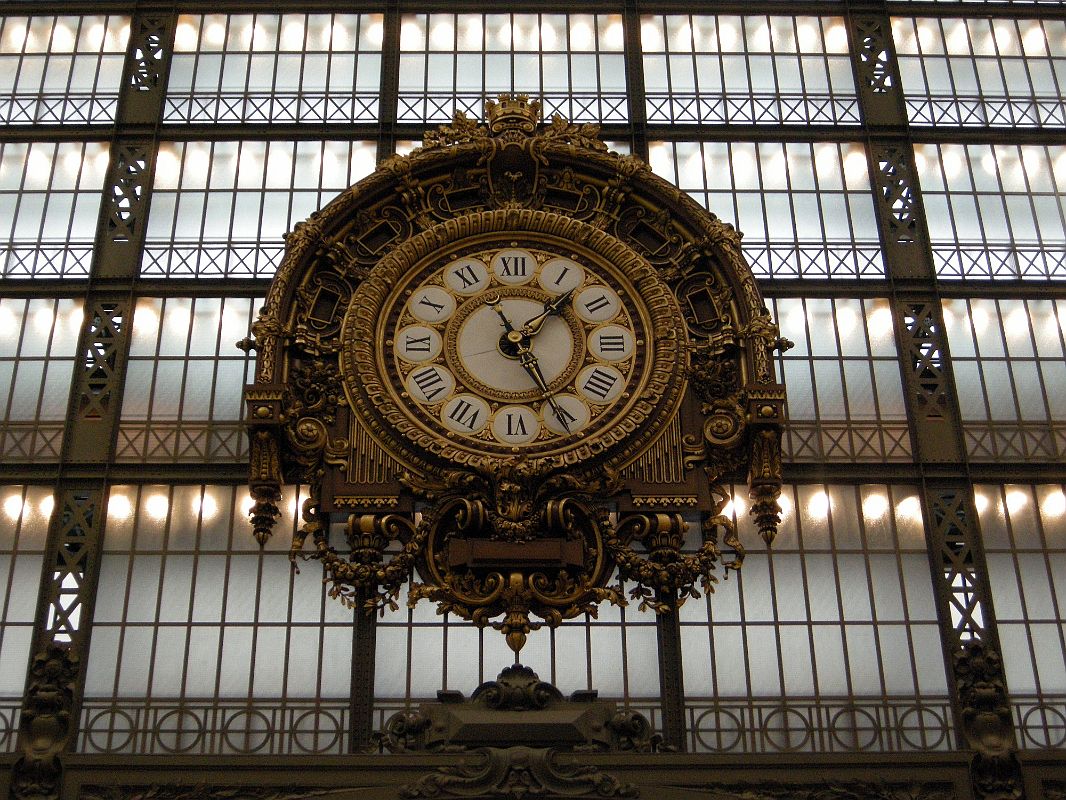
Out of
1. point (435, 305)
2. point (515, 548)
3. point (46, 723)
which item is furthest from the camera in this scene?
point (435, 305)

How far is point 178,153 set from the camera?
20.6m

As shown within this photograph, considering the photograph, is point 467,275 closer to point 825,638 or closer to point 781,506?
point 781,506

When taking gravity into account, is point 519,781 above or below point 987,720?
below

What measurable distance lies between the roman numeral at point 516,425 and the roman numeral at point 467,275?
76.1 inches

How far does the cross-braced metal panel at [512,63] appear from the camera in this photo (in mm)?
21031

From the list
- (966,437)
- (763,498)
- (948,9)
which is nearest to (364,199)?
(763,498)

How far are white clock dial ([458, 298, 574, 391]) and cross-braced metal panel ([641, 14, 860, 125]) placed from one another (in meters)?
4.84

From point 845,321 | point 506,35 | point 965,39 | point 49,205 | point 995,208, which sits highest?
point 506,35

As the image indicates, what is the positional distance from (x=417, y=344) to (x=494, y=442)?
1.70m

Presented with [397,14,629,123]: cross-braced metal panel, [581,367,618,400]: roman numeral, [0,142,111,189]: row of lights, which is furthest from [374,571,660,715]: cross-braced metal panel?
[0,142,111,189]: row of lights

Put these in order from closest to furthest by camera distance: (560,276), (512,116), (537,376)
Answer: (537,376), (560,276), (512,116)

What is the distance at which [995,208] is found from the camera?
20531 millimetres

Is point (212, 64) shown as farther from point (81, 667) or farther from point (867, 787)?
point (867, 787)

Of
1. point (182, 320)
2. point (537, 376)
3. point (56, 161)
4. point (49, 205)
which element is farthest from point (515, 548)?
point (56, 161)
